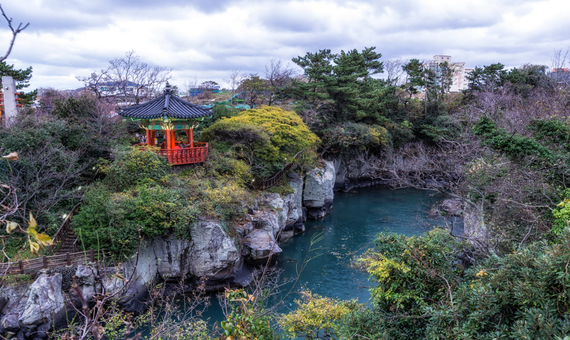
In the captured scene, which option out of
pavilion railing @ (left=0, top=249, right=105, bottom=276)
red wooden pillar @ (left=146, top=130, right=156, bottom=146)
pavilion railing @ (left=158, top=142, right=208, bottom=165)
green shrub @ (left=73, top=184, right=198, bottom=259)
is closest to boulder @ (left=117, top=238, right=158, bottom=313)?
green shrub @ (left=73, top=184, right=198, bottom=259)

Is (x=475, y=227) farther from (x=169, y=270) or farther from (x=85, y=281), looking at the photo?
(x=85, y=281)

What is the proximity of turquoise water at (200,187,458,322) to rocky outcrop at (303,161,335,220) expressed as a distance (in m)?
0.81

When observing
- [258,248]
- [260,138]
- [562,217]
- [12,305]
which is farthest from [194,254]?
[562,217]

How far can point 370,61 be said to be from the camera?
94.0 feet

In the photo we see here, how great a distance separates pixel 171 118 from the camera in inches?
567

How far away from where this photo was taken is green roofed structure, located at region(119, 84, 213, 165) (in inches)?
553

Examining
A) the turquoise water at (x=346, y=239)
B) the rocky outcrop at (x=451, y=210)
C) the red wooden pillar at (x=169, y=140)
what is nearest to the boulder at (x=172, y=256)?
the turquoise water at (x=346, y=239)

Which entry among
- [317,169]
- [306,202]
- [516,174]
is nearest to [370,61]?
[317,169]

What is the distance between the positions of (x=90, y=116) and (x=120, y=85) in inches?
313

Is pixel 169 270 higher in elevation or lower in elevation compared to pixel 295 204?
lower

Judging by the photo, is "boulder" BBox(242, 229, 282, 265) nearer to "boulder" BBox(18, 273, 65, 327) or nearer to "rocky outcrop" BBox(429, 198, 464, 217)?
"boulder" BBox(18, 273, 65, 327)

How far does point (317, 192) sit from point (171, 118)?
36.6ft

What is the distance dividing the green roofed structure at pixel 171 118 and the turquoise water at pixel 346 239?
21.7ft

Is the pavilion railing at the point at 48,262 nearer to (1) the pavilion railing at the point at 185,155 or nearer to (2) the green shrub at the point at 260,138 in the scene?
(1) the pavilion railing at the point at 185,155
